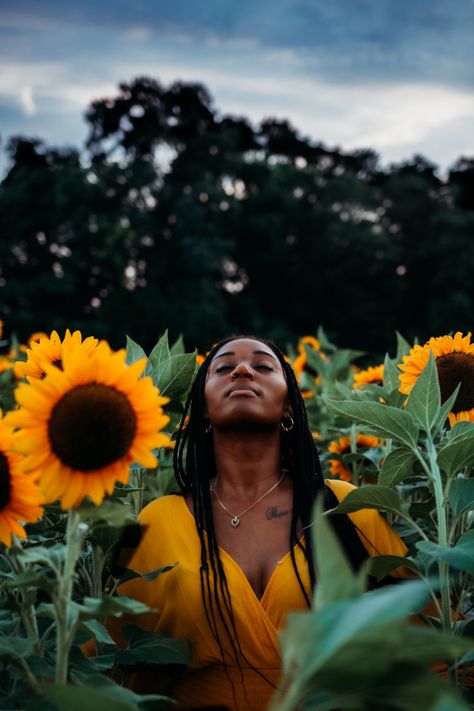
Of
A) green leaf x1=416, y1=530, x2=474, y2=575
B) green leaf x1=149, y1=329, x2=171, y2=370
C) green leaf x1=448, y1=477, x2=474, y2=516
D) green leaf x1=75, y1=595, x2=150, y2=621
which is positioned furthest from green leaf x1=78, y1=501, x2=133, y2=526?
green leaf x1=149, y1=329, x2=171, y2=370

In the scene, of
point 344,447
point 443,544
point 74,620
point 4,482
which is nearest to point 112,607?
point 74,620

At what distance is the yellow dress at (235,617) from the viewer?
1947 mm

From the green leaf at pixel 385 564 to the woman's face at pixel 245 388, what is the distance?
60 cm

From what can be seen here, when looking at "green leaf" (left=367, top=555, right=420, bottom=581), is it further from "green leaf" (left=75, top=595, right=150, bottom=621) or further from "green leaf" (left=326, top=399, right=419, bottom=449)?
"green leaf" (left=75, top=595, right=150, bottom=621)

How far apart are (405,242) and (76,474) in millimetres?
28953

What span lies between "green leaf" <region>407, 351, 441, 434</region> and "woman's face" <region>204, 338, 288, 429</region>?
0.55 metres

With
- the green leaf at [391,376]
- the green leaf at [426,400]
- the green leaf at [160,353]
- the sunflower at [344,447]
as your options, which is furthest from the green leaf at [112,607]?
the sunflower at [344,447]

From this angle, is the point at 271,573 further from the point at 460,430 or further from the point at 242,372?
the point at 460,430

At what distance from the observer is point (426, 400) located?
5.48ft

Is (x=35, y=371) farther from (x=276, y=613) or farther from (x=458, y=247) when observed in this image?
(x=458, y=247)

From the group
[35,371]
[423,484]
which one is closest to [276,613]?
[423,484]

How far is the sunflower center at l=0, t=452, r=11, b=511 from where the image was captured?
1320mm

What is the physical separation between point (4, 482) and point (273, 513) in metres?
0.99

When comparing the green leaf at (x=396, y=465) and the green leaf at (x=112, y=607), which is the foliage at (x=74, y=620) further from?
the green leaf at (x=396, y=465)
